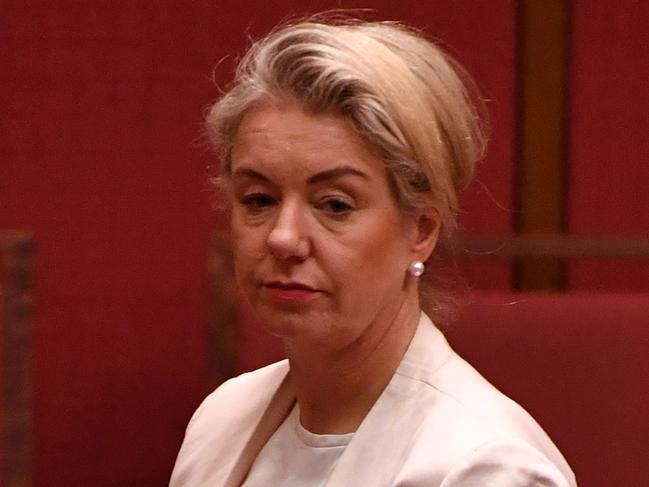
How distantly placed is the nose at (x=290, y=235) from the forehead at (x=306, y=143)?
0.15 ft

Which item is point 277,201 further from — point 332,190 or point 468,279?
point 468,279

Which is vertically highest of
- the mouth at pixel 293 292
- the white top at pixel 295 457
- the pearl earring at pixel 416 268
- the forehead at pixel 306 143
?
the forehead at pixel 306 143

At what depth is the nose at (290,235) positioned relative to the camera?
4.23 feet

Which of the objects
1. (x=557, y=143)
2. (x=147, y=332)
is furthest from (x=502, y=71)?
(x=147, y=332)

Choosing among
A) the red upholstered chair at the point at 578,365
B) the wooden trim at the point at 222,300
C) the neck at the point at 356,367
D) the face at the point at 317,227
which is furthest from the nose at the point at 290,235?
the wooden trim at the point at 222,300

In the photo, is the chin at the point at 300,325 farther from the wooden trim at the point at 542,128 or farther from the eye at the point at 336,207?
the wooden trim at the point at 542,128

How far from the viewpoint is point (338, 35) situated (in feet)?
4.29

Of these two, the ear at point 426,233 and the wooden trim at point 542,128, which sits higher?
the ear at point 426,233

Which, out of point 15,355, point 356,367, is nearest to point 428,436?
point 356,367

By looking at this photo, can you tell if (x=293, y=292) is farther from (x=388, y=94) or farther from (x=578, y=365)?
(x=578, y=365)

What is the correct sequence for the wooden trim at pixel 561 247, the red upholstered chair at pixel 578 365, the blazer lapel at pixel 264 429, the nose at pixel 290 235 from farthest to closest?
the wooden trim at pixel 561 247
the red upholstered chair at pixel 578 365
the blazer lapel at pixel 264 429
the nose at pixel 290 235

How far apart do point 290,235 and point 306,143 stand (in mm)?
93

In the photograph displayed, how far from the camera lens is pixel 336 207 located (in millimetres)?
1299

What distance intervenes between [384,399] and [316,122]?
11.6 inches
